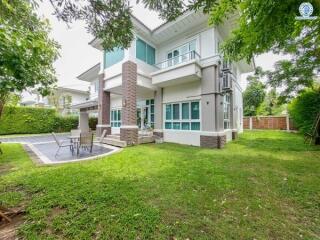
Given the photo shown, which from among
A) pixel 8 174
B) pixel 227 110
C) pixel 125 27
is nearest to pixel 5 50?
pixel 125 27

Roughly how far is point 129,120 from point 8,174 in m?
6.32

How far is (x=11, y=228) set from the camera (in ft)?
8.78

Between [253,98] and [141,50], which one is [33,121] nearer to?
[141,50]

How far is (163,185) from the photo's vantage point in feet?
14.1

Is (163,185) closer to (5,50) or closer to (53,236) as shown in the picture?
(53,236)

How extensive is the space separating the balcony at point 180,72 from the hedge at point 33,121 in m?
15.7

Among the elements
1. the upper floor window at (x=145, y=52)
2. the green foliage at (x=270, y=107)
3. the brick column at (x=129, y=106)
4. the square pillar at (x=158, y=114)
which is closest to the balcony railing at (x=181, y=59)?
the upper floor window at (x=145, y=52)

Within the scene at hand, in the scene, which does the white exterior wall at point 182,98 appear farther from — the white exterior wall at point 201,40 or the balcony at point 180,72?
the white exterior wall at point 201,40

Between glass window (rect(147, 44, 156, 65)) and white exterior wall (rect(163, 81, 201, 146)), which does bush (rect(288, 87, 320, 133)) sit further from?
glass window (rect(147, 44, 156, 65))

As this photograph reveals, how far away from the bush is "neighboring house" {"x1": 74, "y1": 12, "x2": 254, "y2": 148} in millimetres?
6125

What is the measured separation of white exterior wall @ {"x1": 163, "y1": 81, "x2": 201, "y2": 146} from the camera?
1091 centimetres

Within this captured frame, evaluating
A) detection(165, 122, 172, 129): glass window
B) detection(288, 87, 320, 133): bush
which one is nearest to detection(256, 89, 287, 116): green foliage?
detection(288, 87, 320, 133): bush

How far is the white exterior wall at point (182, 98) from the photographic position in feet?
35.8

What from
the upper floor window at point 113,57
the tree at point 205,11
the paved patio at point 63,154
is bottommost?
the paved patio at point 63,154
